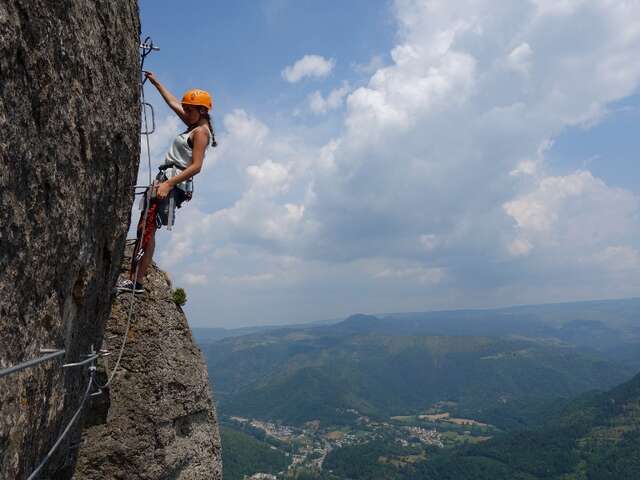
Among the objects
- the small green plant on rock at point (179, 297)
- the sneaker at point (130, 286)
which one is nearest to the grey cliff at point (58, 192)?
the sneaker at point (130, 286)

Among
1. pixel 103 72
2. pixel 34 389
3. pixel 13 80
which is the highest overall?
pixel 103 72

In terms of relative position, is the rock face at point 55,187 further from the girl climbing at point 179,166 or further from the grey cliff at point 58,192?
the girl climbing at point 179,166

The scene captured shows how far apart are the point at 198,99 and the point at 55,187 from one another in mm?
5582

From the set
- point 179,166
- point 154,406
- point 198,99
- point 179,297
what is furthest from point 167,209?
point 154,406

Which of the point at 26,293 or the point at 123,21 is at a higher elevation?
the point at 123,21

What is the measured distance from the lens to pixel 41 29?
4.73m

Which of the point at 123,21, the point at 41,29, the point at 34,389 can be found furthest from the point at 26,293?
the point at 123,21

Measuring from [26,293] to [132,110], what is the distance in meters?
4.13

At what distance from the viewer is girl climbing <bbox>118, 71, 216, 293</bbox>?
9.67 metres

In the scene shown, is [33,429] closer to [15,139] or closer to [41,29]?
[15,139]

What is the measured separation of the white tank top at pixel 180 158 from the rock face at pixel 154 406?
4.16 meters

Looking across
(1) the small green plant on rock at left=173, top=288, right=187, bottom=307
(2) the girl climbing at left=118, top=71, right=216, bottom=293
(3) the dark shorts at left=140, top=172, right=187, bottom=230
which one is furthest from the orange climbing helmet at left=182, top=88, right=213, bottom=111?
(1) the small green plant on rock at left=173, top=288, right=187, bottom=307

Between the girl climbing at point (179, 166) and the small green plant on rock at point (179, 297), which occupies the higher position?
the girl climbing at point (179, 166)

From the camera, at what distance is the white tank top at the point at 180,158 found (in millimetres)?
10047
